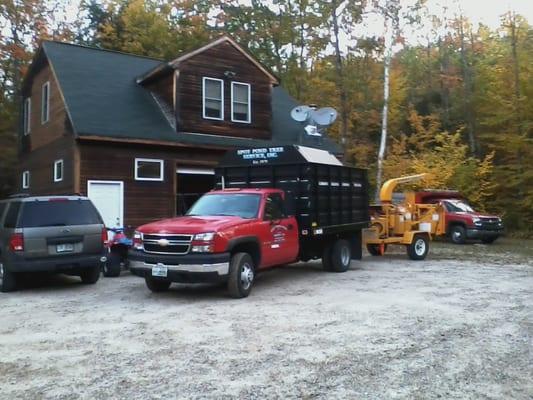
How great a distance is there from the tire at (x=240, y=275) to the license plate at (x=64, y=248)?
3374 mm

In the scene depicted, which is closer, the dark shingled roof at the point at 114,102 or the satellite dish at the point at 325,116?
the dark shingled roof at the point at 114,102

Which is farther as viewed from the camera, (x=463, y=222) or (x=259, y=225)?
(x=463, y=222)

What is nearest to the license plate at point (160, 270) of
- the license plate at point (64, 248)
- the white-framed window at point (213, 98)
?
the license plate at point (64, 248)

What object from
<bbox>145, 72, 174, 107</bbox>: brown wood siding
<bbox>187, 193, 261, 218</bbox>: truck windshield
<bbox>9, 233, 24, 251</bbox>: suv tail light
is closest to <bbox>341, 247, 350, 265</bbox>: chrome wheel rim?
<bbox>187, 193, 261, 218</bbox>: truck windshield

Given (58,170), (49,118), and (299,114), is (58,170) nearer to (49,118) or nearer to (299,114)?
(49,118)

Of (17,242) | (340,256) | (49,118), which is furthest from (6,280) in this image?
(49,118)

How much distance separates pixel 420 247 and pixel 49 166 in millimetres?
12784

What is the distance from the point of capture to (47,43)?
1975 cm

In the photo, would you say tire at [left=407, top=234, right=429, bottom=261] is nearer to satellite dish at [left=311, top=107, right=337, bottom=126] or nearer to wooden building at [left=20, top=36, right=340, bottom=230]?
satellite dish at [left=311, top=107, right=337, bottom=126]

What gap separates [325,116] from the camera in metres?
20.4

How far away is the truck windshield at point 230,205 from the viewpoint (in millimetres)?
10516

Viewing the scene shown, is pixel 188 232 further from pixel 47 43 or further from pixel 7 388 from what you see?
pixel 47 43

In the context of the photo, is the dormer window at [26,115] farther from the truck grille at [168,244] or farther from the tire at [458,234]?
the tire at [458,234]

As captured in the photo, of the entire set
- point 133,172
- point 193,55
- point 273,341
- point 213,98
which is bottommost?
point 273,341
